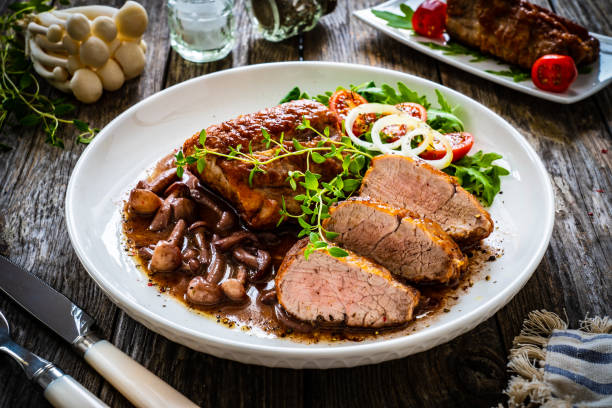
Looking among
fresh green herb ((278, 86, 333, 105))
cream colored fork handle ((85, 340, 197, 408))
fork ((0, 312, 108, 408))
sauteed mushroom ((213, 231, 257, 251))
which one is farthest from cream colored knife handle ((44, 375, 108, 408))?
fresh green herb ((278, 86, 333, 105))

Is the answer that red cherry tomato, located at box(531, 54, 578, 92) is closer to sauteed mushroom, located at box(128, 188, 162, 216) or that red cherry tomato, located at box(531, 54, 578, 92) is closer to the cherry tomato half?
the cherry tomato half

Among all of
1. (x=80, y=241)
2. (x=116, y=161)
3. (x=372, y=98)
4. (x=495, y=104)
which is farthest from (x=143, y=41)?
(x=495, y=104)

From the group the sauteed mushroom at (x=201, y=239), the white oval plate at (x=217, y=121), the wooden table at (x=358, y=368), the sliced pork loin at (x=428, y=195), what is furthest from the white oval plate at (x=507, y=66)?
the sauteed mushroom at (x=201, y=239)

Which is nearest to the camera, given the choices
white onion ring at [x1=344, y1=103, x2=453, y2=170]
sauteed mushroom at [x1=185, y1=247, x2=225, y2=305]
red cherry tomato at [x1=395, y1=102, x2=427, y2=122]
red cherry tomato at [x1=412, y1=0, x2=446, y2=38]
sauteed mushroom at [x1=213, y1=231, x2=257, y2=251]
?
sauteed mushroom at [x1=185, y1=247, x2=225, y2=305]

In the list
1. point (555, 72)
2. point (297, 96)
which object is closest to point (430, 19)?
point (555, 72)

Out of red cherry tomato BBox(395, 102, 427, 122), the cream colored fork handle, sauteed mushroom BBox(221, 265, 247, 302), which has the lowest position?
the cream colored fork handle

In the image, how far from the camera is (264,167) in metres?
3.11

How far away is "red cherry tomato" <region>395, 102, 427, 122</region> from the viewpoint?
3.68 meters

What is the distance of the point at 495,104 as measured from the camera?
4.55 metres

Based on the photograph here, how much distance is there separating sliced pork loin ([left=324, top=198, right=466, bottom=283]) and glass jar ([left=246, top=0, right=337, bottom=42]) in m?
2.65

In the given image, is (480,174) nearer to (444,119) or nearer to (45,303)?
(444,119)

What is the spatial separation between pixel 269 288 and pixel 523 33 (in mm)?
3126

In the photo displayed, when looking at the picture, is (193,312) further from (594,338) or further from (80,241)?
(594,338)

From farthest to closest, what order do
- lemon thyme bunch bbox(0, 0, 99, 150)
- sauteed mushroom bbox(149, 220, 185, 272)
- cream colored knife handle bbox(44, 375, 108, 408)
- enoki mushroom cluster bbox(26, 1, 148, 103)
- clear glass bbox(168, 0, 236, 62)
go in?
1. clear glass bbox(168, 0, 236, 62)
2. enoki mushroom cluster bbox(26, 1, 148, 103)
3. lemon thyme bunch bbox(0, 0, 99, 150)
4. sauteed mushroom bbox(149, 220, 185, 272)
5. cream colored knife handle bbox(44, 375, 108, 408)
